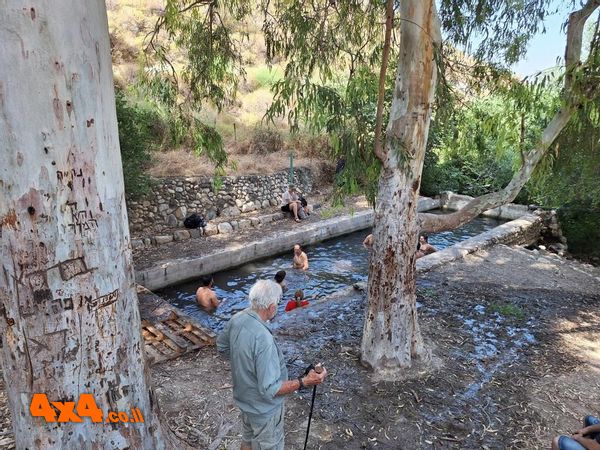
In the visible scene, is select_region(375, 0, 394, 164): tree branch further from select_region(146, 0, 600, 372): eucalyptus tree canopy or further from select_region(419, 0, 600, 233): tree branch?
select_region(419, 0, 600, 233): tree branch

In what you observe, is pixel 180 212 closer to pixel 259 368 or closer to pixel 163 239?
pixel 163 239

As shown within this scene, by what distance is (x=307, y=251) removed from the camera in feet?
36.8

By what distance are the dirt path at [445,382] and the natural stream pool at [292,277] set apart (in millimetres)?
1918

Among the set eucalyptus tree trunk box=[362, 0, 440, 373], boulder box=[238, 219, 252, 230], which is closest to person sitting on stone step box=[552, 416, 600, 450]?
eucalyptus tree trunk box=[362, 0, 440, 373]

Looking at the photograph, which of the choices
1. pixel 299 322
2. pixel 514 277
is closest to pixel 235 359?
pixel 299 322

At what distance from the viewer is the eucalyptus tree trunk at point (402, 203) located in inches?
156

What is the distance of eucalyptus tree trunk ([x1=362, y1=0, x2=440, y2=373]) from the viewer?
13.0 feet

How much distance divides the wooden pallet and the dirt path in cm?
21

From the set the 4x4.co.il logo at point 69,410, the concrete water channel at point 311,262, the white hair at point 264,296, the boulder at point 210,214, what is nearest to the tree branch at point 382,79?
the white hair at point 264,296

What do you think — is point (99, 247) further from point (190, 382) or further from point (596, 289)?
point (596, 289)

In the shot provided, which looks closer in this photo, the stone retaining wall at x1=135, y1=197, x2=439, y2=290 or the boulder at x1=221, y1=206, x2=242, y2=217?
the stone retaining wall at x1=135, y1=197, x2=439, y2=290

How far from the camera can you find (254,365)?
8.30ft

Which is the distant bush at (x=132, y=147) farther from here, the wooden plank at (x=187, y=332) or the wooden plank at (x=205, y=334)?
the wooden plank at (x=205, y=334)

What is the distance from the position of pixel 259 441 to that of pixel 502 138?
3.80 meters
